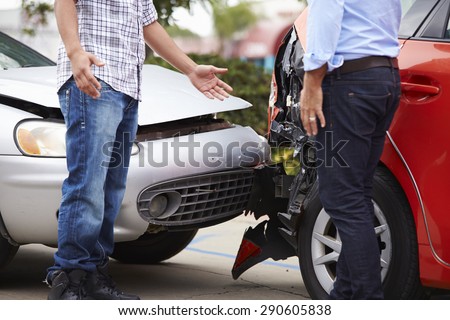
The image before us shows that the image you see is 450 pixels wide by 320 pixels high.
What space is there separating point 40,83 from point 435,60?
1.95m

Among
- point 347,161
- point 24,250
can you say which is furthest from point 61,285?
point 24,250

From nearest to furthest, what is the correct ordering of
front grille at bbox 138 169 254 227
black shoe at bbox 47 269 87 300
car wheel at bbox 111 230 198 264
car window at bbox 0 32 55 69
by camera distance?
black shoe at bbox 47 269 87 300, front grille at bbox 138 169 254 227, car window at bbox 0 32 55 69, car wheel at bbox 111 230 198 264

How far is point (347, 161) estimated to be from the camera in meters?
3.36

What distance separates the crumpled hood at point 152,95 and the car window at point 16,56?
13.0 inches

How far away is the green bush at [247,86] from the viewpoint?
9.42m

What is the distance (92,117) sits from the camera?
3.75m

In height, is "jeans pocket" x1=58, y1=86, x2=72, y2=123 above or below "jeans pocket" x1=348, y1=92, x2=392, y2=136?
below

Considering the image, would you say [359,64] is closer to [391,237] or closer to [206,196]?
[391,237]

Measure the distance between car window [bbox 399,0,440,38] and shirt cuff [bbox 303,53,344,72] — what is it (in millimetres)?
728

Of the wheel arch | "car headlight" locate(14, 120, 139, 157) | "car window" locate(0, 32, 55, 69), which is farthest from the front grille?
"car window" locate(0, 32, 55, 69)

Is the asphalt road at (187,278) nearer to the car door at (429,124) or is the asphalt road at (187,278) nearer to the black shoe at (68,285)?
the black shoe at (68,285)

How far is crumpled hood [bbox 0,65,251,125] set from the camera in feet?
14.2

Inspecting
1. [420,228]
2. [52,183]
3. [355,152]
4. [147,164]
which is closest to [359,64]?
[355,152]

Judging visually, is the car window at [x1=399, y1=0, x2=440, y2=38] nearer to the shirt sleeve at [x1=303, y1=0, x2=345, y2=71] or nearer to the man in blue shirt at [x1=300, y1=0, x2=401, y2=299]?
the man in blue shirt at [x1=300, y1=0, x2=401, y2=299]
